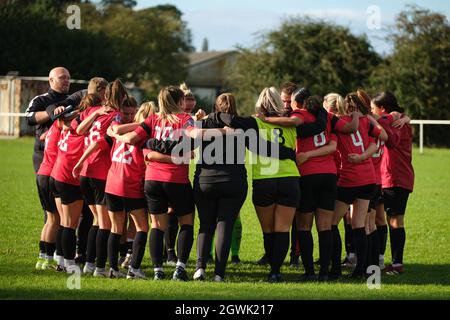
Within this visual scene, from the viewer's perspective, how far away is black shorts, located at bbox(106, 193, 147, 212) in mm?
8594

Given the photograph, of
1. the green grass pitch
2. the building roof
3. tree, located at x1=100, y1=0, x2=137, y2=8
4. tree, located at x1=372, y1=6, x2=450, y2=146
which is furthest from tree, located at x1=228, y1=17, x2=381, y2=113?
the building roof

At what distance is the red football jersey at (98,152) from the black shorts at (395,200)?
3.48m

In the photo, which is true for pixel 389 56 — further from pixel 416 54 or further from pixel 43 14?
pixel 43 14

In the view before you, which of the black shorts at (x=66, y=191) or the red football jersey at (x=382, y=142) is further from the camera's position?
the red football jersey at (x=382, y=142)

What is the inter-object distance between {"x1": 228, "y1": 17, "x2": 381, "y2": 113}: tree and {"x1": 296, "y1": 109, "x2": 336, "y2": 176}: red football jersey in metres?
30.9

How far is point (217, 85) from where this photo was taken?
81.3 meters

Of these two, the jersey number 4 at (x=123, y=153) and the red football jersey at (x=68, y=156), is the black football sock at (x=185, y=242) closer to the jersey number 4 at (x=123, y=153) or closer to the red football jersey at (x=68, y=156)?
the jersey number 4 at (x=123, y=153)

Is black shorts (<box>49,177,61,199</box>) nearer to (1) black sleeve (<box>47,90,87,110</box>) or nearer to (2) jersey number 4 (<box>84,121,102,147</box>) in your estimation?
(2) jersey number 4 (<box>84,121,102,147</box>)

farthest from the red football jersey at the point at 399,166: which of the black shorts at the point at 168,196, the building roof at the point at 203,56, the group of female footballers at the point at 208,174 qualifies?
the building roof at the point at 203,56

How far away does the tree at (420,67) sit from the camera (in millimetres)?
37312

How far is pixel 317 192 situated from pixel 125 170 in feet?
6.96

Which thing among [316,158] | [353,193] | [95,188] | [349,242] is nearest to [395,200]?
[349,242]
